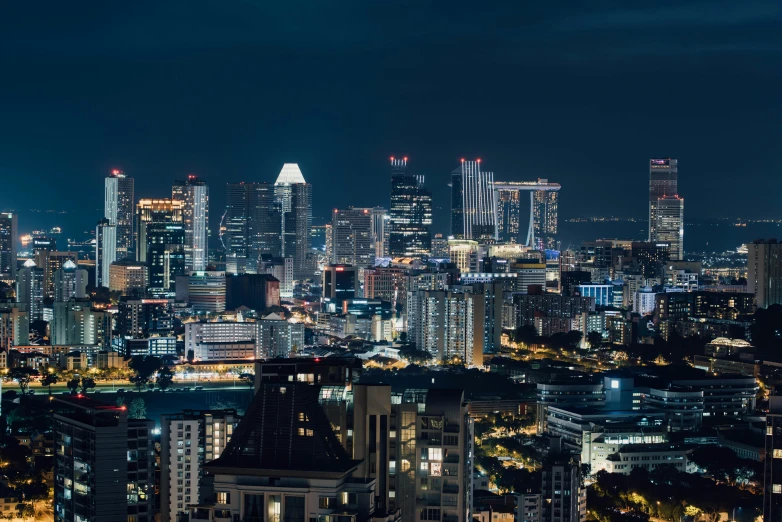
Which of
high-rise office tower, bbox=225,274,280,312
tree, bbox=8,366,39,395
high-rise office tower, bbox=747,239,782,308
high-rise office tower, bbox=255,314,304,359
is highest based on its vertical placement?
high-rise office tower, bbox=747,239,782,308

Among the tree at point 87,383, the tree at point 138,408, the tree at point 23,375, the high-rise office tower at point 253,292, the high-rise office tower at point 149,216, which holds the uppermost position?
the high-rise office tower at point 149,216

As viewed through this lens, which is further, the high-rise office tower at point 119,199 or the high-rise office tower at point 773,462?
the high-rise office tower at point 119,199

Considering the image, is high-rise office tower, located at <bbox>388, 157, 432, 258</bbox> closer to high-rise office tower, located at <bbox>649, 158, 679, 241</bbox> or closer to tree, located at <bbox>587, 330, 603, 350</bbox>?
high-rise office tower, located at <bbox>649, 158, 679, 241</bbox>

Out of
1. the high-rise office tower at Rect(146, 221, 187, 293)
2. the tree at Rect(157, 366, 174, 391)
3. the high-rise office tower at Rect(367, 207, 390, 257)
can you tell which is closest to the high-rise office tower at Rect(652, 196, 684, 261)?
the high-rise office tower at Rect(367, 207, 390, 257)

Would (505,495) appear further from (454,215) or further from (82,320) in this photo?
(454,215)

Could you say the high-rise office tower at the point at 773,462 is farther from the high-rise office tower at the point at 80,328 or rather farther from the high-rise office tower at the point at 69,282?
the high-rise office tower at the point at 69,282

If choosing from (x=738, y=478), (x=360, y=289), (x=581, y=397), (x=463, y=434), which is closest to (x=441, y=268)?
(x=360, y=289)

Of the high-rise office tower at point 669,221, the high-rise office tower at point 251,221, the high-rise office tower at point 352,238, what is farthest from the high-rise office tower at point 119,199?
the high-rise office tower at point 669,221
